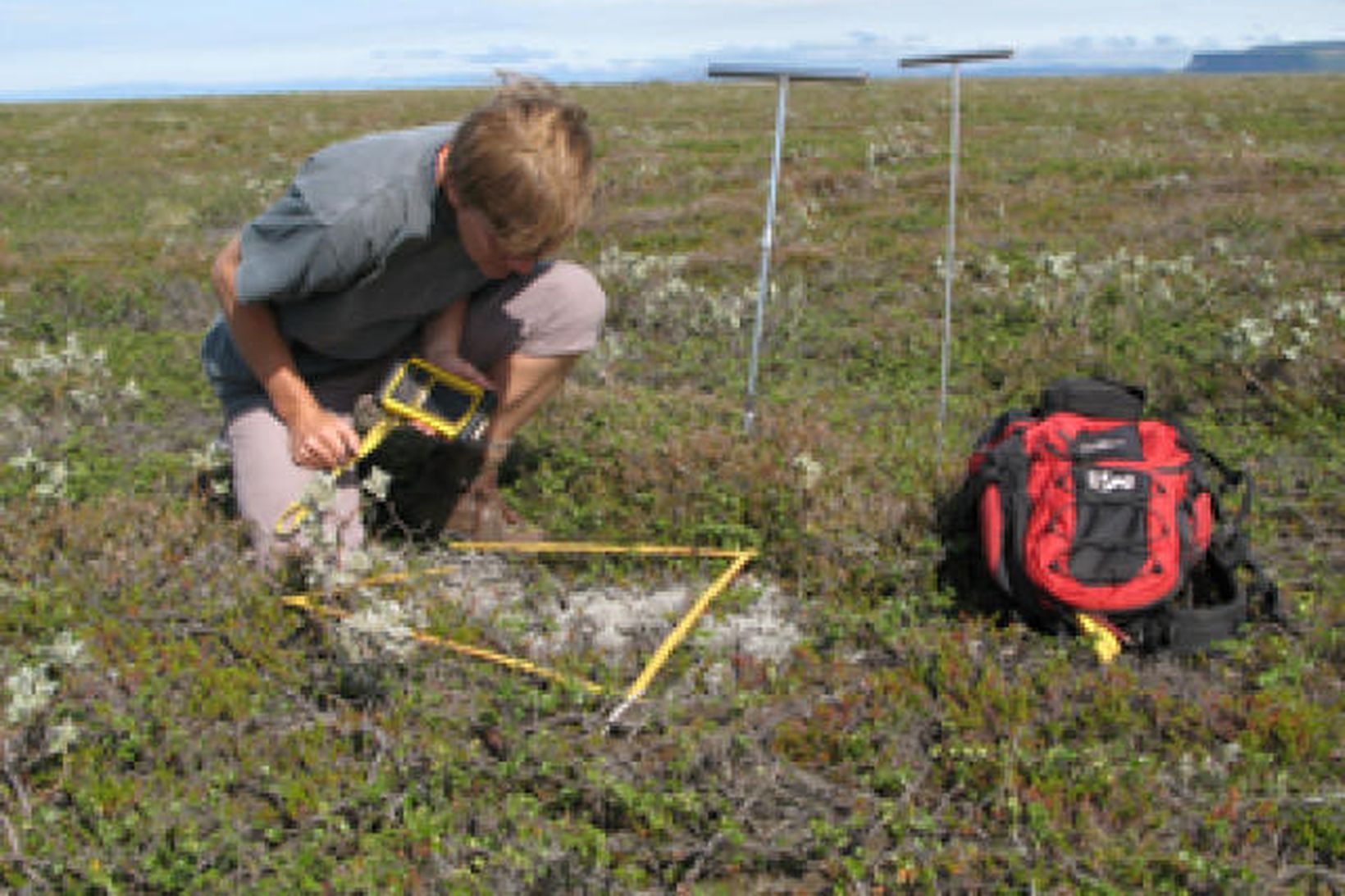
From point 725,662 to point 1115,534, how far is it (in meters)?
1.45

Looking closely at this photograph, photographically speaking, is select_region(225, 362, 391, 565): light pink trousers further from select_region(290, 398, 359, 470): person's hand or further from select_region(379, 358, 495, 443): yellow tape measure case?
select_region(379, 358, 495, 443): yellow tape measure case

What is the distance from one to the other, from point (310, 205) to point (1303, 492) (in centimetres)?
462

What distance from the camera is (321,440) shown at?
3557 millimetres

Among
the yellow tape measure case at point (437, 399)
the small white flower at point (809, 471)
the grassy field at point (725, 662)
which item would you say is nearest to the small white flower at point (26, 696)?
the grassy field at point (725, 662)

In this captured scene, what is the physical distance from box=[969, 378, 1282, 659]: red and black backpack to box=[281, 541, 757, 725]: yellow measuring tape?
108 centimetres

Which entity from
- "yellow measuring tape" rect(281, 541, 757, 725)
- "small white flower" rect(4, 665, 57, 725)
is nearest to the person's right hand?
"yellow measuring tape" rect(281, 541, 757, 725)

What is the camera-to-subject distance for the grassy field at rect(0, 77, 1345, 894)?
106 inches

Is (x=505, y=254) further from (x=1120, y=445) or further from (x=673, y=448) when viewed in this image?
(x=1120, y=445)

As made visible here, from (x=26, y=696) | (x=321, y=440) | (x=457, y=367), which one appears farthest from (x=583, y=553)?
(x=26, y=696)

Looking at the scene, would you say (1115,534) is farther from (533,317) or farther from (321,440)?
(321,440)

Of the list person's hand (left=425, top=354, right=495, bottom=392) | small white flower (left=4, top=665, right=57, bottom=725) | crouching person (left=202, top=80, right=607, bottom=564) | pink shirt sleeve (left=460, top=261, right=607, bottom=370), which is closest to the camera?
small white flower (left=4, top=665, right=57, bottom=725)

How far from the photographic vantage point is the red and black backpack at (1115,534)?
350 centimetres

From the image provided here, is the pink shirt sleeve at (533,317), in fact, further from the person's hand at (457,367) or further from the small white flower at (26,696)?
the small white flower at (26,696)

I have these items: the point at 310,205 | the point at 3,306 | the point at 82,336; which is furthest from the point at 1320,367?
the point at 3,306
